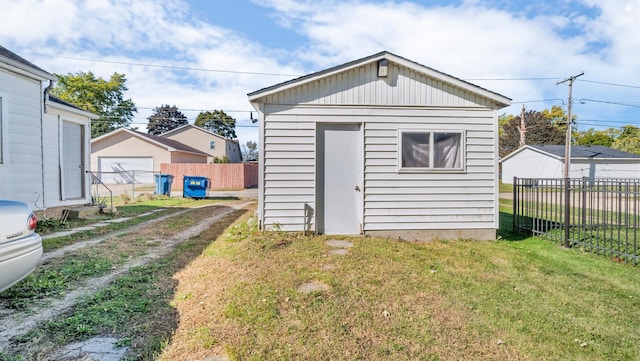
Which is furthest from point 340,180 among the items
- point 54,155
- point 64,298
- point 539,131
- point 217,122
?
point 217,122

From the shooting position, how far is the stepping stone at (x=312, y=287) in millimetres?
3625

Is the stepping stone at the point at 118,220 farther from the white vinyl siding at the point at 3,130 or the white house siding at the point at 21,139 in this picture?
the white vinyl siding at the point at 3,130

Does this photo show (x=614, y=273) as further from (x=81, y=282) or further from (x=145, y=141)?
(x=145, y=141)

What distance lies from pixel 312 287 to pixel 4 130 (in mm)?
7209

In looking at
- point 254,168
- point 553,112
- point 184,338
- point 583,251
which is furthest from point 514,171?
point 184,338

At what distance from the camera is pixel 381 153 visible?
6461 millimetres

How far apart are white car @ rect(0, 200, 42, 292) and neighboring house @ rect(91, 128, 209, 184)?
22.7m

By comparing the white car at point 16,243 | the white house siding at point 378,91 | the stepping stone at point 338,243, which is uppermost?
the white house siding at point 378,91

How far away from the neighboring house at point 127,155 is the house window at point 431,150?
21802mm

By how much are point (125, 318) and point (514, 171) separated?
3704cm

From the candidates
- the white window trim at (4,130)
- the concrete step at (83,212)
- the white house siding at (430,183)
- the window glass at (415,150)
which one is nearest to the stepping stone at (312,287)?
the white house siding at (430,183)

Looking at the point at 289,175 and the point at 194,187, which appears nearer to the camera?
the point at 289,175

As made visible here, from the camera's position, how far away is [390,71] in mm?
6520

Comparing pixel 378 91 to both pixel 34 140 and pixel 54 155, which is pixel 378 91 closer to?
pixel 34 140
